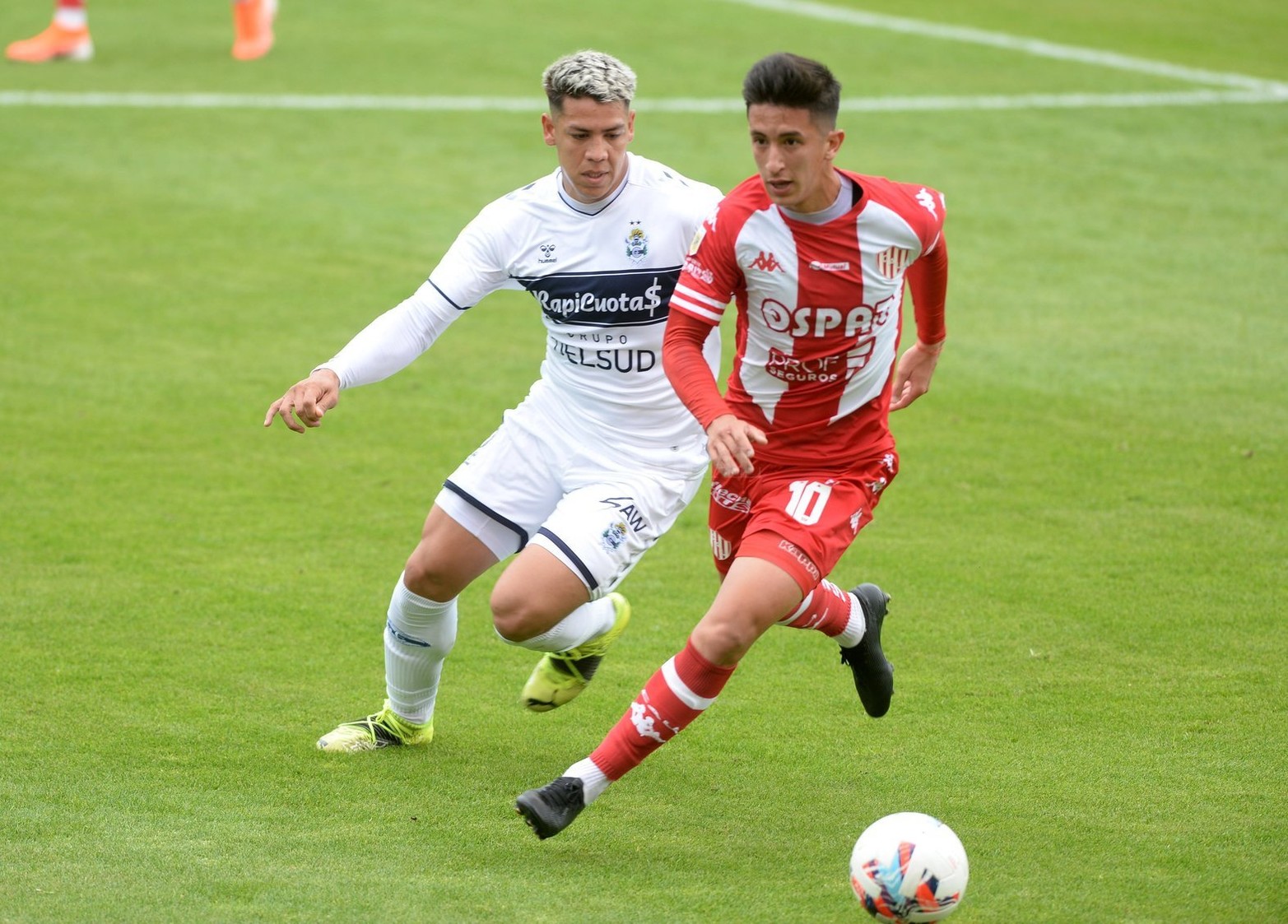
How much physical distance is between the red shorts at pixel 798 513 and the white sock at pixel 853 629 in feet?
1.76

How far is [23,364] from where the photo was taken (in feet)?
34.7

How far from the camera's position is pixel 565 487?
5.79m

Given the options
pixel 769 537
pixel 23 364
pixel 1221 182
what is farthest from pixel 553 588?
pixel 1221 182

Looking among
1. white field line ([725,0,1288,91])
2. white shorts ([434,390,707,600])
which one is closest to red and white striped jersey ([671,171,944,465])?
white shorts ([434,390,707,600])

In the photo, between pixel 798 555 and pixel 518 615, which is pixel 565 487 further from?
pixel 798 555

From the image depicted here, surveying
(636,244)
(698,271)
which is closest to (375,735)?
(636,244)

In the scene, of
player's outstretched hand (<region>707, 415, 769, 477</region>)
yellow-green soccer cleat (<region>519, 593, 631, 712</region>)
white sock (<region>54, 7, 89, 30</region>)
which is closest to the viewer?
player's outstretched hand (<region>707, 415, 769, 477</region>)

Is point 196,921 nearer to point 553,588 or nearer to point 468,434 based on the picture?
point 553,588

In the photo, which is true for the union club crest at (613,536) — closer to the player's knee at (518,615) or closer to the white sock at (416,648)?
the player's knee at (518,615)

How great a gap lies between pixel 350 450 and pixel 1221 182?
359 inches

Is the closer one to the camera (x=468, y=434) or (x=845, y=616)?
(x=845, y=616)

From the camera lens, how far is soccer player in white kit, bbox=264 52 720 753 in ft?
18.3

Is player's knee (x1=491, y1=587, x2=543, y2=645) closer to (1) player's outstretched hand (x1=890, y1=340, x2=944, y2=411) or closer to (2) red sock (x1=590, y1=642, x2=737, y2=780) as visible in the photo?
(2) red sock (x1=590, y1=642, x2=737, y2=780)

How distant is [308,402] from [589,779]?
1.53 meters
